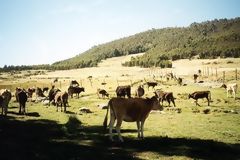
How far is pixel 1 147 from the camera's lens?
50.3ft

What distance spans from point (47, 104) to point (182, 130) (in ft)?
70.2

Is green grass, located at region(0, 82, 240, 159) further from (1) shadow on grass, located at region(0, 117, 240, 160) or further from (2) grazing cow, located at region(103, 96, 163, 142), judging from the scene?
(2) grazing cow, located at region(103, 96, 163, 142)

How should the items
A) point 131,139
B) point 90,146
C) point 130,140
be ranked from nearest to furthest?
point 90,146
point 130,140
point 131,139

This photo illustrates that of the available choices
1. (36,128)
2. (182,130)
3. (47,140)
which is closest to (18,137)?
(47,140)

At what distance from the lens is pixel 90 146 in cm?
1598

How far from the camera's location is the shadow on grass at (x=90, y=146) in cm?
1422

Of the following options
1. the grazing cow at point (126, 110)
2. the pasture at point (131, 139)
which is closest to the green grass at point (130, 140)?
the pasture at point (131, 139)

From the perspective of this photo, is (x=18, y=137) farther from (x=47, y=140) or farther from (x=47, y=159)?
(x=47, y=159)

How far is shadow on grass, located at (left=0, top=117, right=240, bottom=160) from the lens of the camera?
46.6ft

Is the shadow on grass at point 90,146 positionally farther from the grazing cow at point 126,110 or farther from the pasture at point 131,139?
the grazing cow at point 126,110

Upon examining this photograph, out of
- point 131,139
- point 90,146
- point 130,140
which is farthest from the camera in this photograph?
Answer: point 131,139

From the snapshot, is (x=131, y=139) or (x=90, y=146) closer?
(x=90, y=146)

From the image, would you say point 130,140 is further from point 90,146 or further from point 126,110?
point 90,146

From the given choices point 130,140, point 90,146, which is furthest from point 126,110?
point 90,146
